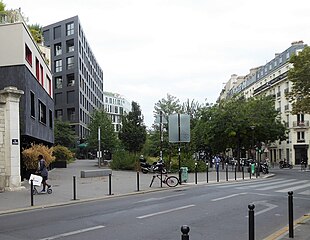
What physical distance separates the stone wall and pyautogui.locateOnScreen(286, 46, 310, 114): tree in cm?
1270

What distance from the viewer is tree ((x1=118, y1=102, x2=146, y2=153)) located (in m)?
49.1

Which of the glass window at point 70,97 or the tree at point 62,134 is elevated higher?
the glass window at point 70,97

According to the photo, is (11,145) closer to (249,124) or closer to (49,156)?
(49,156)

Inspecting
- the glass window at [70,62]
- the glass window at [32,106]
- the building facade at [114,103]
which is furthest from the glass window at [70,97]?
the building facade at [114,103]

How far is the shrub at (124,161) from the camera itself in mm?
39344

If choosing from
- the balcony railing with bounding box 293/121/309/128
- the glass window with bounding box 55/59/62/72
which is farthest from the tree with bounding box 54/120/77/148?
the balcony railing with bounding box 293/121/309/128

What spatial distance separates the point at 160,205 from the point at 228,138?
3083cm

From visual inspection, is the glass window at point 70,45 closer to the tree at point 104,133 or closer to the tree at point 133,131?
the tree at point 104,133

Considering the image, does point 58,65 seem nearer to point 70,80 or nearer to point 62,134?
point 70,80

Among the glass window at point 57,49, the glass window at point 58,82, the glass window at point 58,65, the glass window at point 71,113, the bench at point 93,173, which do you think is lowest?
the bench at point 93,173

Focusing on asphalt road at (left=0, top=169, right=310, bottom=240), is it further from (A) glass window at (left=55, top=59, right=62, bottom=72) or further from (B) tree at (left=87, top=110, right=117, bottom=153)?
(A) glass window at (left=55, top=59, right=62, bottom=72)

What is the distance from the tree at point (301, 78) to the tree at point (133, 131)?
33696mm

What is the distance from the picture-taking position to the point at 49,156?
26.5 meters

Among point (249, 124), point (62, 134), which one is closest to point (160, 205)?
point (249, 124)
